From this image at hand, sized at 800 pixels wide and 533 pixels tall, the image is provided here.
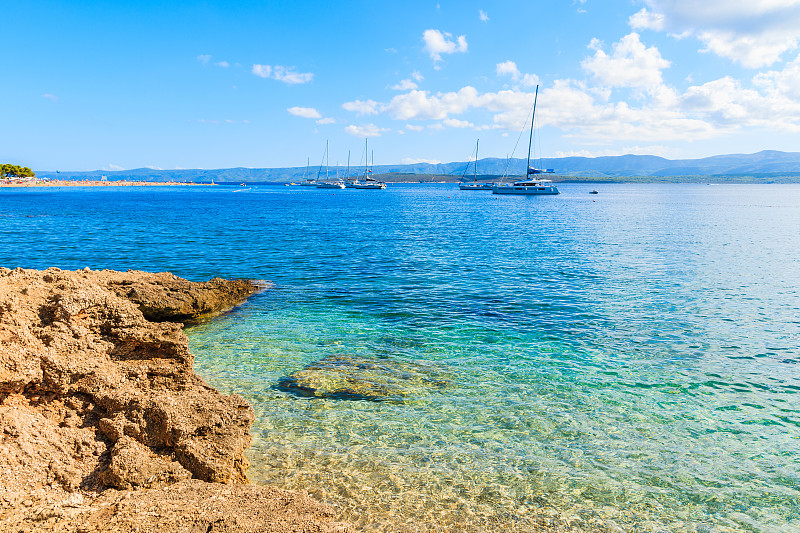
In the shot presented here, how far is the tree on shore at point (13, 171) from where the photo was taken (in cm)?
16525

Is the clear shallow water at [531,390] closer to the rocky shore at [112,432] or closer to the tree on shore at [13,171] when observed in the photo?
the rocky shore at [112,432]

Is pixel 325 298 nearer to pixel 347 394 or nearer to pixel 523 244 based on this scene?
pixel 347 394

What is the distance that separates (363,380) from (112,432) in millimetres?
5571

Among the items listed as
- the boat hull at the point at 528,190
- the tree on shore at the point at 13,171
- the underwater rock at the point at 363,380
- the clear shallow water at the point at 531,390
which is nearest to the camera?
the clear shallow water at the point at 531,390

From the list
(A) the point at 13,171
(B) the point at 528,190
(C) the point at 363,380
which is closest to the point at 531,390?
(C) the point at 363,380

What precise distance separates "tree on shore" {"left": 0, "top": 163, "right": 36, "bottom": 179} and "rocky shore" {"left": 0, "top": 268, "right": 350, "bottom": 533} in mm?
208033

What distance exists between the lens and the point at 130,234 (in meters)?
42.6

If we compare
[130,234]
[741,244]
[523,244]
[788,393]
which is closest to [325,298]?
[788,393]

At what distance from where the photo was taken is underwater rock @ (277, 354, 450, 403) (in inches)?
409

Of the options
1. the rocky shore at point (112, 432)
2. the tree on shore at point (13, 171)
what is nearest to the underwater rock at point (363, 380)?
the rocky shore at point (112, 432)

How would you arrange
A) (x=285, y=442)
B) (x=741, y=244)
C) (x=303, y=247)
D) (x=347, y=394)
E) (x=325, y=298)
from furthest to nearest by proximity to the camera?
(x=741, y=244)
(x=303, y=247)
(x=325, y=298)
(x=347, y=394)
(x=285, y=442)

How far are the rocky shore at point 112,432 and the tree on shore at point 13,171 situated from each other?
20803 centimetres

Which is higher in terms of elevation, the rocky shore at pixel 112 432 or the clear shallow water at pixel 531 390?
the rocky shore at pixel 112 432

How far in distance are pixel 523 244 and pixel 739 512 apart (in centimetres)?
3294
